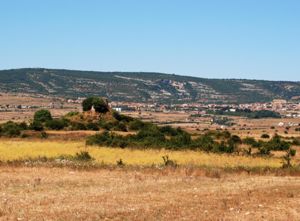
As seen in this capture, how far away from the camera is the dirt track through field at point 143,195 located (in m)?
18.4

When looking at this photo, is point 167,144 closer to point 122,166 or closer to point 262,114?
point 122,166

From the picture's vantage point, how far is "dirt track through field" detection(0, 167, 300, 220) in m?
18.4

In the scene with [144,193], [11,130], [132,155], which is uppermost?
[144,193]

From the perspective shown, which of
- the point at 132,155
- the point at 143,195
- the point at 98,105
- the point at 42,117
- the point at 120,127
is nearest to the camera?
the point at 143,195

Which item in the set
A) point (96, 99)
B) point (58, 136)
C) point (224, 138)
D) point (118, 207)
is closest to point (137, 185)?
point (118, 207)

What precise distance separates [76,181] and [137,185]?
9.84 ft

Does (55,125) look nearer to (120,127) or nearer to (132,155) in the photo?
(120,127)

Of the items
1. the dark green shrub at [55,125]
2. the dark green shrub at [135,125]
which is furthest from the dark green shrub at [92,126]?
the dark green shrub at [135,125]

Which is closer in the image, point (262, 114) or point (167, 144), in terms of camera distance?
point (167, 144)

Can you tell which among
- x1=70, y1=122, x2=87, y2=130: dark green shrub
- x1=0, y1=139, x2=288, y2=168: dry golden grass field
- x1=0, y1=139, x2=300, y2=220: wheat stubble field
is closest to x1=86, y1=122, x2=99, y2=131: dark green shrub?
x1=70, y1=122, x2=87, y2=130: dark green shrub

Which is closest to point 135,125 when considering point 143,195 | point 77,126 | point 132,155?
point 77,126

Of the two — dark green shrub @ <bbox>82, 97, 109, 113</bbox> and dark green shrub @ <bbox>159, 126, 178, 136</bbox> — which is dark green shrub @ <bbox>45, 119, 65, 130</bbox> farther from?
dark green shrub @ <bbox>159, 126, 178, 136</bbox>

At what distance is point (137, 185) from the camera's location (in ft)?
83.0

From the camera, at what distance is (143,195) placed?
22.5 meters
